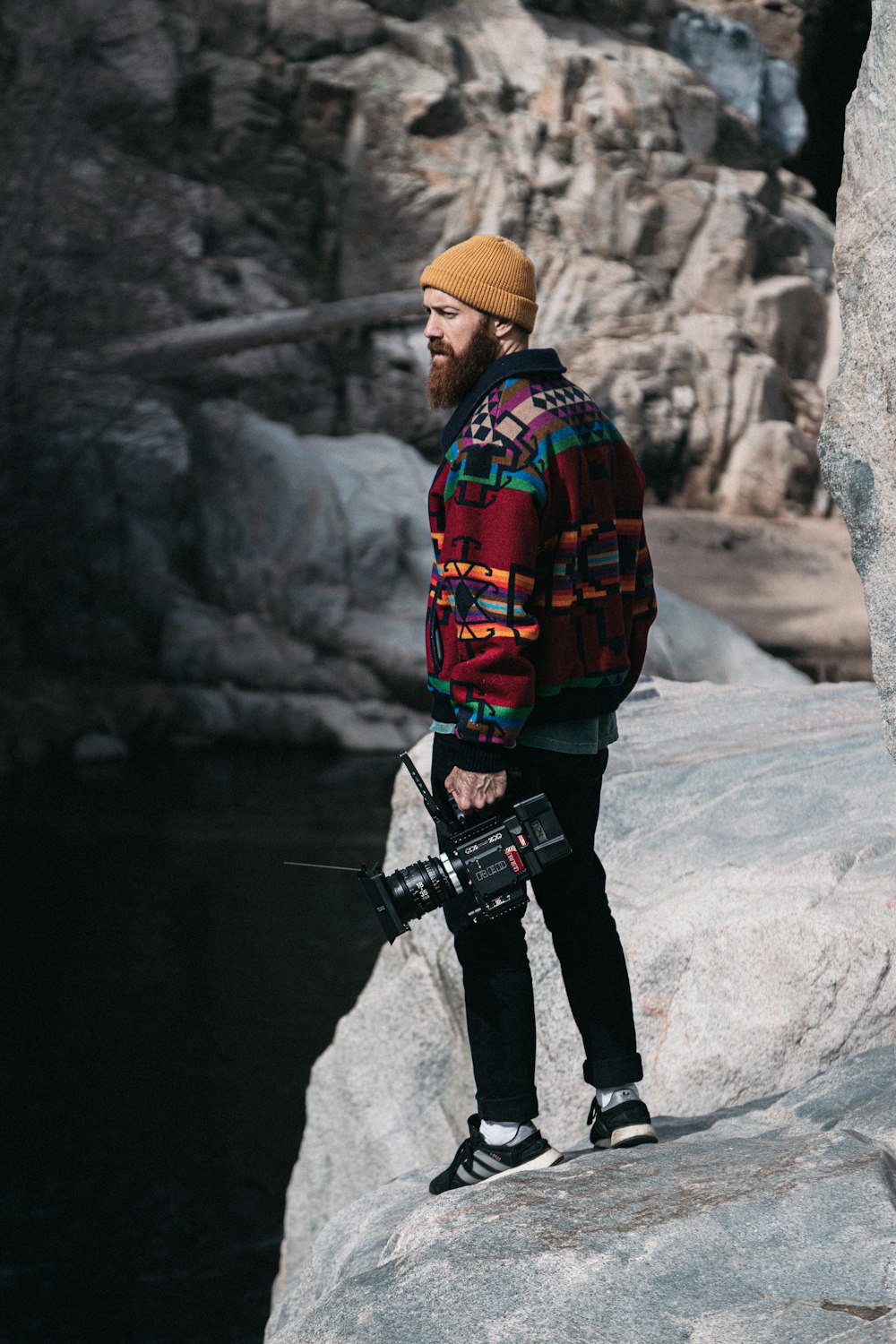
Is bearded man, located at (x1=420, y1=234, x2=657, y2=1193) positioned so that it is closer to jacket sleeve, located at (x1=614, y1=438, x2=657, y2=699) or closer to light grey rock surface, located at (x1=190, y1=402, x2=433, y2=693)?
jacket sleeve, located at (x1=614, y1=438, x2=657, y2=699)

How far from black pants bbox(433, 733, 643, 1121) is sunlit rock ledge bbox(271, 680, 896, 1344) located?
0.54ft

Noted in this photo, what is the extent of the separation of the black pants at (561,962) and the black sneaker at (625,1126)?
43 millimetres

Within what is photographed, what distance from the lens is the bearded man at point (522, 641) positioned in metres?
2.07

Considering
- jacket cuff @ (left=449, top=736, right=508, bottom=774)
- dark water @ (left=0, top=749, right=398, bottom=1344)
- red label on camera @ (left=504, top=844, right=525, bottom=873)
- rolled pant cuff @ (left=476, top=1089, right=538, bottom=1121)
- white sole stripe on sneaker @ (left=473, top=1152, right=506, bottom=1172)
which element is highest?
jacket cuff @ (left=449, top=736, right=508, bottom=774)

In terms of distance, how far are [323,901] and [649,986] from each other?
18.2 feet

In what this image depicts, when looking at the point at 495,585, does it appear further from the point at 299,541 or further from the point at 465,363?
the point at 299,541

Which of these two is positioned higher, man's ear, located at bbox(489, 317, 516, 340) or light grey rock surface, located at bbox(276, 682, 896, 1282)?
man's ear, located at bbox(489, 317, 516, 340)

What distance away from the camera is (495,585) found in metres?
2.06

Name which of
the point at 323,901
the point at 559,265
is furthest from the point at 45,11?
the point at 323,901

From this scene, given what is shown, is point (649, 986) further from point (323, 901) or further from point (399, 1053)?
point (323, 901)

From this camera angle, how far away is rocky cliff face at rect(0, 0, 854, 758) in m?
14.2

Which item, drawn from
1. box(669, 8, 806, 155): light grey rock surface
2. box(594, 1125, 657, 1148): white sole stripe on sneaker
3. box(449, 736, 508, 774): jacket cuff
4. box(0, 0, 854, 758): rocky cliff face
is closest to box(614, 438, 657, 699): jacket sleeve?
box(449, 736, 508, 774): jacket cuff

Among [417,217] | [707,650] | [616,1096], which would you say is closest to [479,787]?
[616,1096]

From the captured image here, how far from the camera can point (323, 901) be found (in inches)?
329
